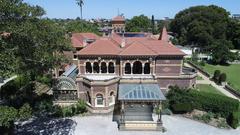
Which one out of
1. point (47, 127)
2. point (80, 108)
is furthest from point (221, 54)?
point (47, 127)

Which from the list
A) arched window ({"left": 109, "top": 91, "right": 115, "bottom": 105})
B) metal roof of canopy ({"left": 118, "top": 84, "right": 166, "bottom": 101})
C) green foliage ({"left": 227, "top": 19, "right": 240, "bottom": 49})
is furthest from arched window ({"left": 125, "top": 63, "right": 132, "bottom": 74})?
green foliage ({"left": 227, "top": 19, "right": 240, "bottom": 49})

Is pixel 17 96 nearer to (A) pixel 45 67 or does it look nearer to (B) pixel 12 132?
(B) pixel 12 132

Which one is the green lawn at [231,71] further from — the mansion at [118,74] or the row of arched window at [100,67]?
the row of arched window at [100,67]

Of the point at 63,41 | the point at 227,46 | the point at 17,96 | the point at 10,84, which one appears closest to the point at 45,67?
the point at 63,41

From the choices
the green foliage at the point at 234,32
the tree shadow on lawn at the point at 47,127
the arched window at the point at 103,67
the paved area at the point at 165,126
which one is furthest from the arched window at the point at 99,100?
the green foliage at the point at 234,32

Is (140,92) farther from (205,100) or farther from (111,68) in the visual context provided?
(205,100)

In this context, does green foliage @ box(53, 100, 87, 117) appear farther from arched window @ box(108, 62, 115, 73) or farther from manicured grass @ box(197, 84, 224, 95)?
manicured grass @ box(197, 84, 224, 95)
